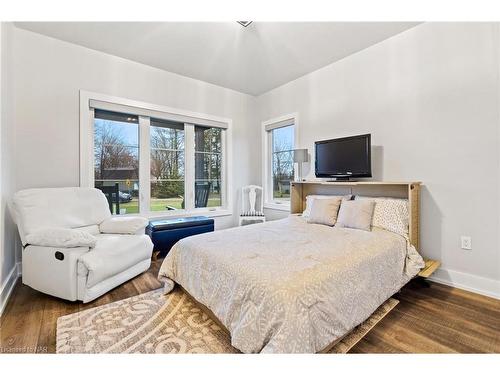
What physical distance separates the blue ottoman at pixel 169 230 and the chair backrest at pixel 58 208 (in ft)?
1.90

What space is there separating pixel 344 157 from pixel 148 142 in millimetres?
2734

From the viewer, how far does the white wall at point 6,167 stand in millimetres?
2020

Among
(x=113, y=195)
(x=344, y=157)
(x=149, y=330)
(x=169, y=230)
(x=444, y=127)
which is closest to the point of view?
(x=149, y=330)

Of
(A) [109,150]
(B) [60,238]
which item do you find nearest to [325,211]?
(B) [60,238]

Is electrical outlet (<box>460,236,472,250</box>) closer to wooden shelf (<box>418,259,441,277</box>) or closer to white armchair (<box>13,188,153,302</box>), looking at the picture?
wooden shelf (<box>418,259,441,277</box>)

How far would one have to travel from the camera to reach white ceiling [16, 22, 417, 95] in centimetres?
251

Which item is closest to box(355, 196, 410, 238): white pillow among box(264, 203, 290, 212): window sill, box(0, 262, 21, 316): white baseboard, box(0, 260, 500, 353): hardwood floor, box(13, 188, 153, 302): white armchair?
box(0, 260, 500, 353): hardwood floor

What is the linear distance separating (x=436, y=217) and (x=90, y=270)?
126 inches

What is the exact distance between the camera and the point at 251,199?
429 cm

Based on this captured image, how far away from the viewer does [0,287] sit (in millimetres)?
1892

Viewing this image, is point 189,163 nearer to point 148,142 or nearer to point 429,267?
point 148,142

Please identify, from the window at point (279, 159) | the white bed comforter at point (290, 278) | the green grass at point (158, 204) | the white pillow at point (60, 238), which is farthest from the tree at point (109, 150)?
the window at point (279, 159)

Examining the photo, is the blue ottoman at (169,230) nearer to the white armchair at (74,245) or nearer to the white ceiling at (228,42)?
the white armchair at (74,245)

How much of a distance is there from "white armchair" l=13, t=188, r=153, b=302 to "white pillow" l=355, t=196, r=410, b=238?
245cm
